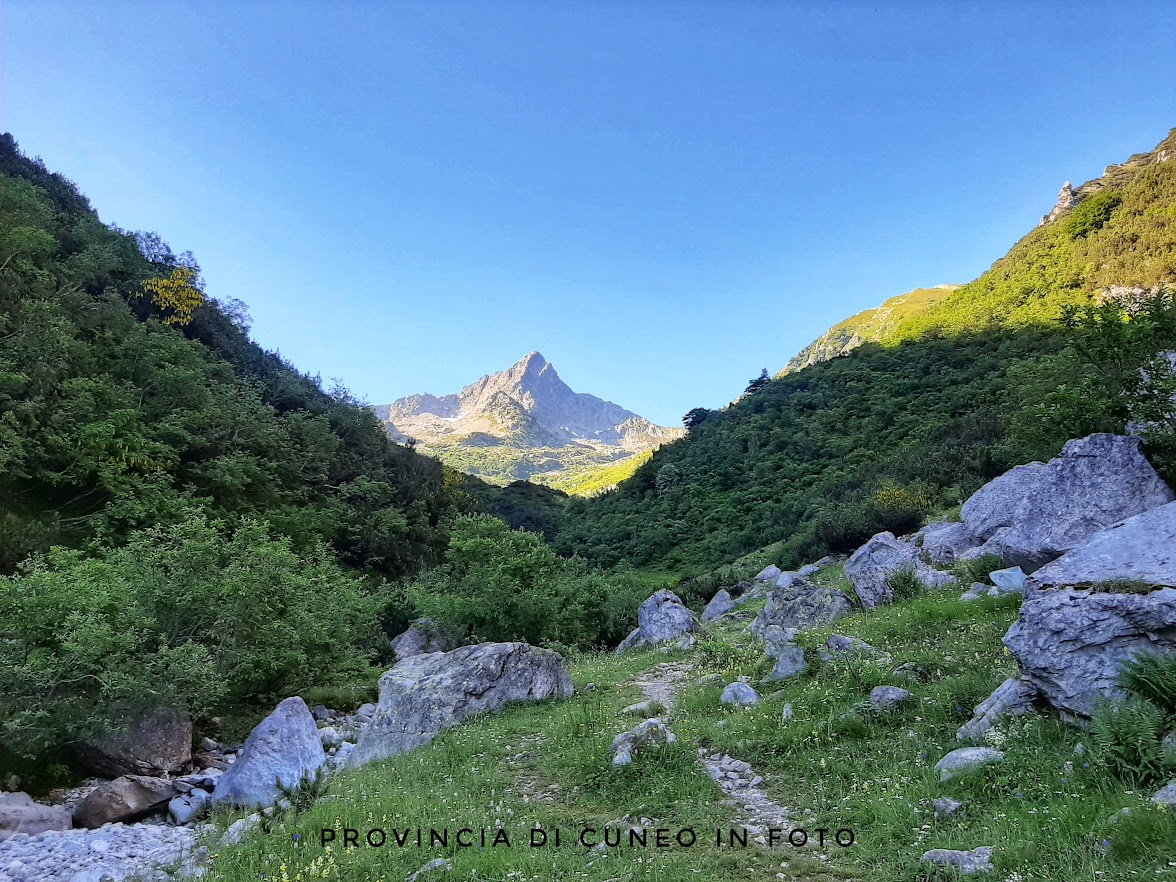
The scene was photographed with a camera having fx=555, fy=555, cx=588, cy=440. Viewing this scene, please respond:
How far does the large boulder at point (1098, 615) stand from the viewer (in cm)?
521

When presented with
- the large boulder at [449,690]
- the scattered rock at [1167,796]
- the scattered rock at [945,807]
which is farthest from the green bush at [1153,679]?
the large boulder at [449,690]

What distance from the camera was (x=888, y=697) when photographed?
7383 millimetres

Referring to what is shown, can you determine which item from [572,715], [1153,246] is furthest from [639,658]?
[1153,246]

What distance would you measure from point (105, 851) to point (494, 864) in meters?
6.99

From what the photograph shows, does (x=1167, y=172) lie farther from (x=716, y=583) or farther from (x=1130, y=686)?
(x=1130, y=686)

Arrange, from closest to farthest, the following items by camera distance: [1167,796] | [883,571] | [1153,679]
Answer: [1167,796] < [1153,679] < [883,571]

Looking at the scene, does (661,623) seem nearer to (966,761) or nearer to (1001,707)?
(1001,707)

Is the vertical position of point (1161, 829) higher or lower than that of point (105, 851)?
higher

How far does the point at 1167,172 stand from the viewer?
65438 mm

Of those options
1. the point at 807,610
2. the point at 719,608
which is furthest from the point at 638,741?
the point at 719,608

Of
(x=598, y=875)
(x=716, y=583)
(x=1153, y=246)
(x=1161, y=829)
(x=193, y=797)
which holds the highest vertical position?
(x=1153, y=246)

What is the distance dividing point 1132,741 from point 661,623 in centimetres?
1741

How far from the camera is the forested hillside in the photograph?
3438cm

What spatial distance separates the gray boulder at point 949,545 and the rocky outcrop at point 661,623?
8556 mm
